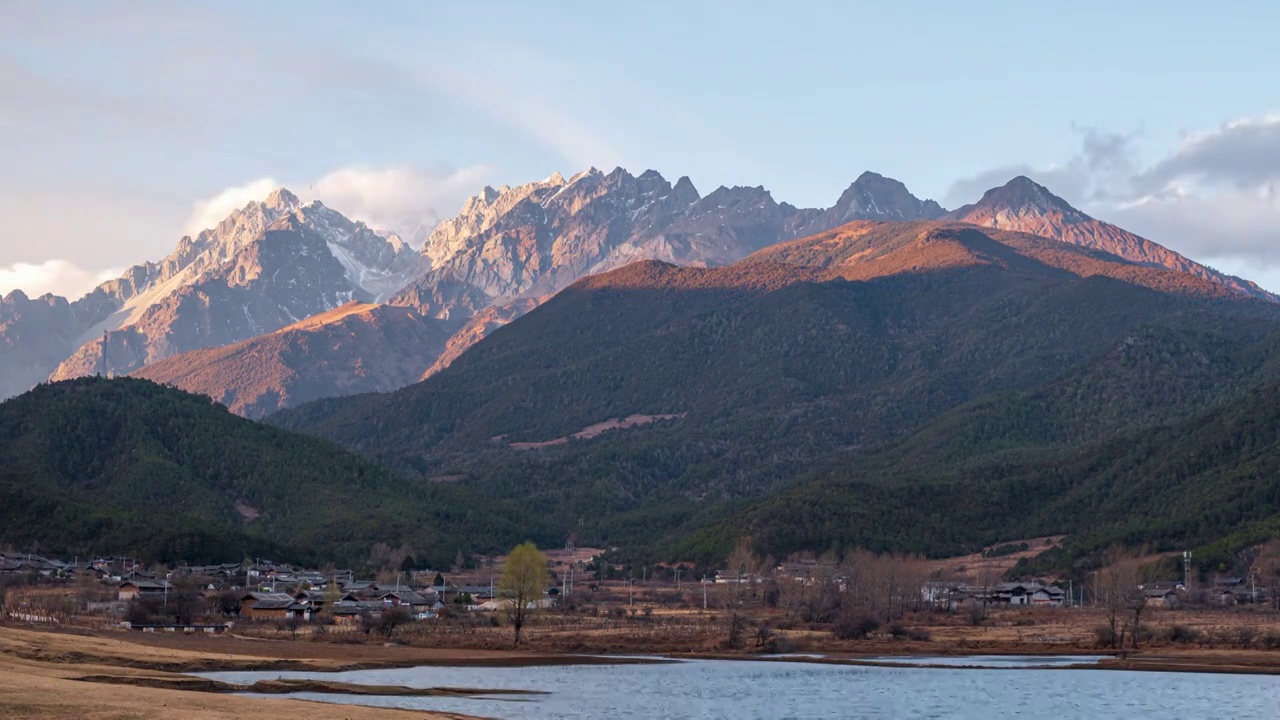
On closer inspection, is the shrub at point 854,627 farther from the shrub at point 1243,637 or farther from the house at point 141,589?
the house at point 141,589

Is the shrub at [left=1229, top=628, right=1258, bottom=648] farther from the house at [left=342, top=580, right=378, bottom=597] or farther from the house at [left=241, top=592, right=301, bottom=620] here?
the house at [left=342, top=580, right=378, bottom=597]

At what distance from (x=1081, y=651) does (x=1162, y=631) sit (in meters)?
9.76

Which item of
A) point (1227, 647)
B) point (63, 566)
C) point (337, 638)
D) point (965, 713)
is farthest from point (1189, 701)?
point (63, 566)

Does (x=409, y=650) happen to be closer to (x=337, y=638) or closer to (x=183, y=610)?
(x=337, y=638)

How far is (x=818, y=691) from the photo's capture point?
10650 centimetres

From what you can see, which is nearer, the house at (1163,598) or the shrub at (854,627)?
the shrub at (854,627)

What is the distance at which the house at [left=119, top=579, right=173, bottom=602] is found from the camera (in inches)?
6849

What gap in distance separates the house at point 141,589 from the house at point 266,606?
29.2 ft

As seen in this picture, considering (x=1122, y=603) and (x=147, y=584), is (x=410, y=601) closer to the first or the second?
(x=147, y=584)

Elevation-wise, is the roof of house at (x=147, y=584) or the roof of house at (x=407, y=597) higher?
the roof of house at (x=147, y=584)

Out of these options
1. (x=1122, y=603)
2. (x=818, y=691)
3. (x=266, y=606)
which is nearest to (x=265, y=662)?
(x=818, y=691)

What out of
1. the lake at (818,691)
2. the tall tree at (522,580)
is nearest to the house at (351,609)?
the tall tree at (522,580)

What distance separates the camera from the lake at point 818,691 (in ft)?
307

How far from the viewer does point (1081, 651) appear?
141000 millimetres
